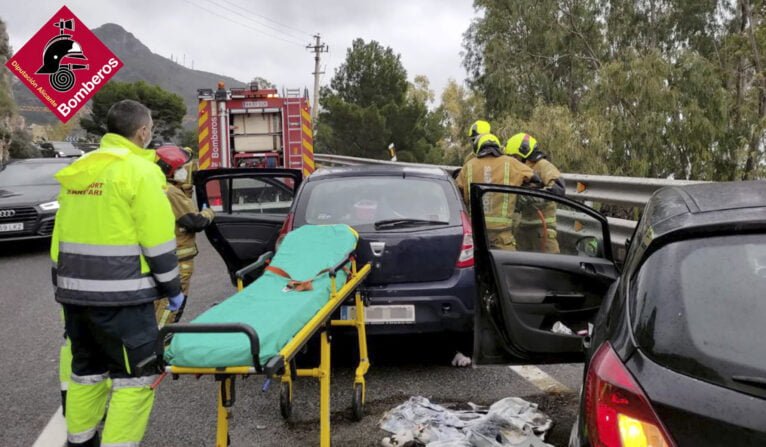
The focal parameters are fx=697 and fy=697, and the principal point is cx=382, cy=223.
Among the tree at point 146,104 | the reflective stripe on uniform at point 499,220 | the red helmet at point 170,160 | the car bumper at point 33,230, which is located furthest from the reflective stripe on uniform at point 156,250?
the tree at point 146,104

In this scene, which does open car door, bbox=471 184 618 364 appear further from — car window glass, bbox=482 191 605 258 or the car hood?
the car hood

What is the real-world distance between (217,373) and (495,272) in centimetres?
166

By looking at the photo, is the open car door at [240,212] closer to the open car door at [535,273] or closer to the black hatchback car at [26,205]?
the open car door at [535,273]

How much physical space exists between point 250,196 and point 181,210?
1.75 meters

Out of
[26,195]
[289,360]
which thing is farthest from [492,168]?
[26,195]

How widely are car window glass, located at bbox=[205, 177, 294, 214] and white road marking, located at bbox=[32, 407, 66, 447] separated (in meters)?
2.28

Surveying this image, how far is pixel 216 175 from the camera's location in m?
5.51

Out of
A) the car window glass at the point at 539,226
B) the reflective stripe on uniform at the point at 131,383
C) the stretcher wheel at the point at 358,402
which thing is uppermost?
the car window glass at the point at 539,226

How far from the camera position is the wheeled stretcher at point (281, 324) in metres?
2.65

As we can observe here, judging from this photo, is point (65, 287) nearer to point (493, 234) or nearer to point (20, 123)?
point (493, 234)

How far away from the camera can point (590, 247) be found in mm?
4020

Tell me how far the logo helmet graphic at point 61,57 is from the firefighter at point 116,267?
10.5 meters

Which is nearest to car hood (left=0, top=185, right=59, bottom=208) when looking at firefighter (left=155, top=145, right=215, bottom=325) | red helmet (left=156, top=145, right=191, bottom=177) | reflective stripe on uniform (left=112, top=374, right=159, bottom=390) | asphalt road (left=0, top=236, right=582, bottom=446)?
asphalt road (left=0, top=236, right=582, bottom=446)

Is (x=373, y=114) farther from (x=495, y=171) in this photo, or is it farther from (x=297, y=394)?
(x=297, y=394)
